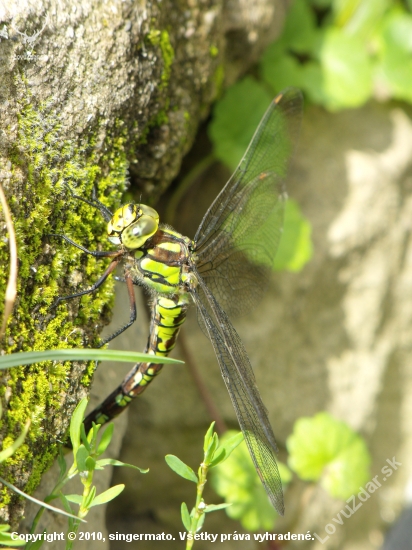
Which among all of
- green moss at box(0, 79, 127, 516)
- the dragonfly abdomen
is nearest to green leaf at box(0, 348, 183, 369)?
green moss at box(0, 79, 127, 516)

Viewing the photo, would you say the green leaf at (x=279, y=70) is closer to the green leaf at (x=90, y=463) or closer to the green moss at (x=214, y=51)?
the green moss at (x=214, y=51)

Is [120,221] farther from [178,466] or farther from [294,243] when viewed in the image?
[294,243]

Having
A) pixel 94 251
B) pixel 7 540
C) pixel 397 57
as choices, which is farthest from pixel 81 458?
pixel 397 57

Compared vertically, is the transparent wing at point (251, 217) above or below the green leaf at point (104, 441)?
above

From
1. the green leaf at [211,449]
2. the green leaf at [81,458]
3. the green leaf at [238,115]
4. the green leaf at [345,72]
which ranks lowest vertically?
the green leaf at [81,458]

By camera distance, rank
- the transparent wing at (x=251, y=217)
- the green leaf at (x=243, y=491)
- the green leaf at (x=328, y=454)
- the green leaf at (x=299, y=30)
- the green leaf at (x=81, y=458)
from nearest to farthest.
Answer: the green leaf at (x=81, y=458)
the transparent wing at (x=251, y=217)
the green leaf at (x=243, y=491)
the green leaf at (x=328, y=454)
the green leaf at (x=299, y=30)

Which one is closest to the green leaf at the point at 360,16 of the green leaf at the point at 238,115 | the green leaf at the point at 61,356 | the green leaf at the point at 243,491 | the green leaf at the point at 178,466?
the green leaf at the point at 238,115

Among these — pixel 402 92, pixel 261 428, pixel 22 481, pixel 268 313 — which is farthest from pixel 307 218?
pixel 22 481
